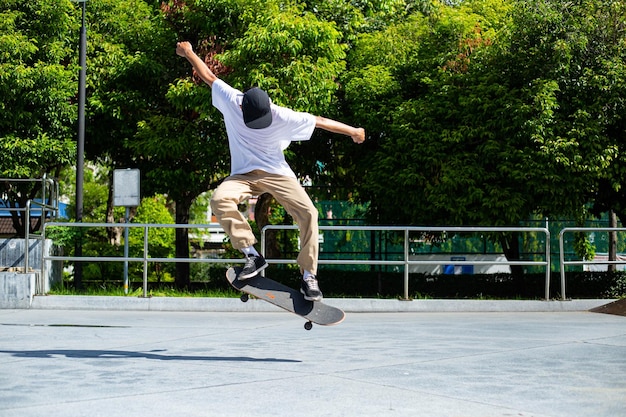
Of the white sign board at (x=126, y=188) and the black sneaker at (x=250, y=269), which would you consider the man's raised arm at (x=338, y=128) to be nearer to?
the black sneaker at (x=250, y=269)

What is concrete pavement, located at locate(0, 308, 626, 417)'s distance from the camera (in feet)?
16.3

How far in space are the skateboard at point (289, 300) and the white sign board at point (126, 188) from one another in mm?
Answer: 10058

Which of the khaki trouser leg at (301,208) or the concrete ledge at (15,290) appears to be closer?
the khaki trouser leg at (301,208)

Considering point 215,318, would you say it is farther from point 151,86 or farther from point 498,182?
point 151,86

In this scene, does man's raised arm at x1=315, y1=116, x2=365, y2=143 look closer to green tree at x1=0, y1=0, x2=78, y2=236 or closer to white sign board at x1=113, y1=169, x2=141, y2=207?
white sign board at x1=113, y1=169, x2=141, y2=207

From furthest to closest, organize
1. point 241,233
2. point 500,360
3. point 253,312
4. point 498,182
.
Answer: point 498,182 < point 253,312 < point 241,233 < point 500,360

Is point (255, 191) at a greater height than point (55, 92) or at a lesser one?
lesser

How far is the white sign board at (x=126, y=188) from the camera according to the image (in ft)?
56.9

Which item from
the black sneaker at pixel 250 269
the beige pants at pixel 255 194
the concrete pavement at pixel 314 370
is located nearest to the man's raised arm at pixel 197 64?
the beige pants at pixel 255 194

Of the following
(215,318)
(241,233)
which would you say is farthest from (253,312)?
(241,233)

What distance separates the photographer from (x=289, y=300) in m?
7.75

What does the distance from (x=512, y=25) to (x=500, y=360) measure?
1405cm

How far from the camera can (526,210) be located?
19125 millimetres

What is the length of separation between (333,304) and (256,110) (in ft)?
22.4
